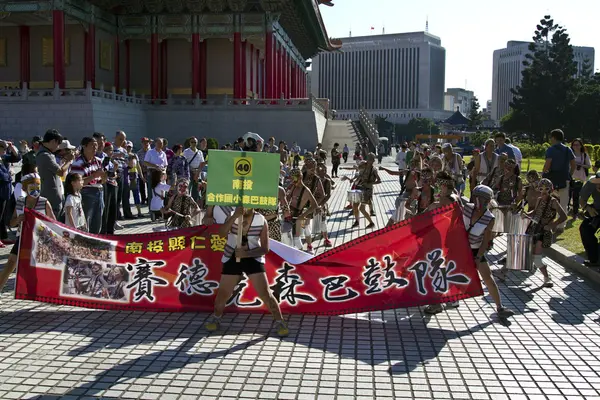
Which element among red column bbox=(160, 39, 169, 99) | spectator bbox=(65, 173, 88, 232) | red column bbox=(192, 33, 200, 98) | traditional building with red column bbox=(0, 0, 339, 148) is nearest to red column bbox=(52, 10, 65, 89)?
traditional building with red column bbox=(0, 0, 339, 148)

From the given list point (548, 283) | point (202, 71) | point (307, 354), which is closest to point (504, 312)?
point (548, 283)

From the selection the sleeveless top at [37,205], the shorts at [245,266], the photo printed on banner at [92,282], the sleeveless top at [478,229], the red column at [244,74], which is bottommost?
the photo printed on banner at [92,282]

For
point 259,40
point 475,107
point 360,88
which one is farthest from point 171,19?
point 360,88

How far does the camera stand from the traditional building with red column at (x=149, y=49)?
3869 cm

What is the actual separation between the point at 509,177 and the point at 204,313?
6.29 meters

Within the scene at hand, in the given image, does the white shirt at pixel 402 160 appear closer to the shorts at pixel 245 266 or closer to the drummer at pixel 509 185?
the drummer at pixel 509 185

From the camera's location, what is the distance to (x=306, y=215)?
33.2 ft

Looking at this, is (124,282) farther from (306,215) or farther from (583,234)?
(583,234)

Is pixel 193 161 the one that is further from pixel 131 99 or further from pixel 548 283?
pixel 131 99

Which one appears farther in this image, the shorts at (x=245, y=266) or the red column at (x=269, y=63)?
the red column at (x=269, y=63)

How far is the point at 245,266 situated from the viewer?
248 inches

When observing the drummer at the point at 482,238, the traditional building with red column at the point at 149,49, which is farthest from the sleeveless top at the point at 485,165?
the traditional building with red column at the point at 149,49

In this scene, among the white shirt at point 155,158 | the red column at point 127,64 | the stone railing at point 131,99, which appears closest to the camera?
the white shirt at point 155,158

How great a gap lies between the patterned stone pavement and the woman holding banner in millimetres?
320
